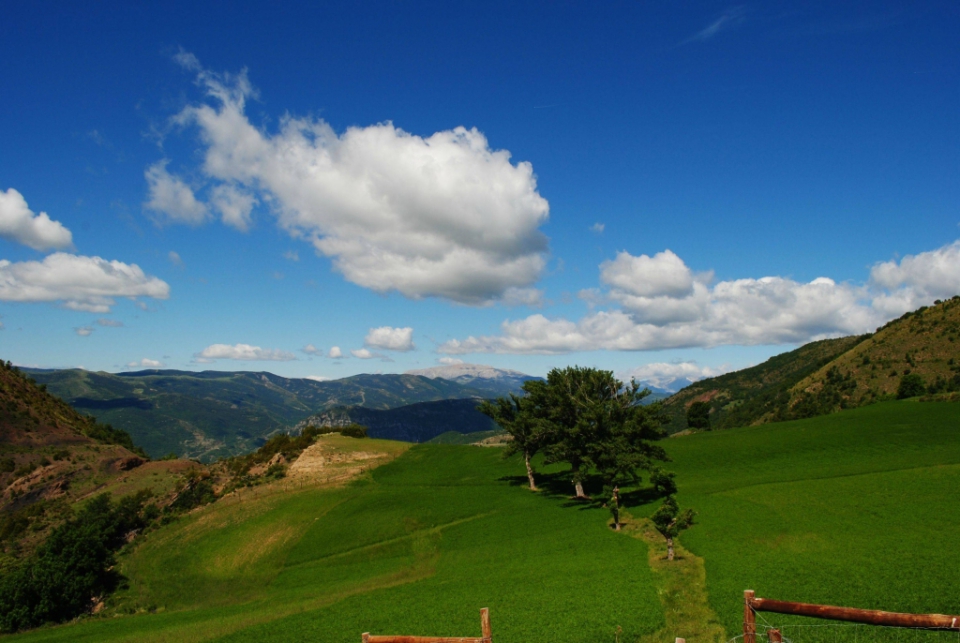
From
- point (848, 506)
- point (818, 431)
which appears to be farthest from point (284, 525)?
point (818, 431)

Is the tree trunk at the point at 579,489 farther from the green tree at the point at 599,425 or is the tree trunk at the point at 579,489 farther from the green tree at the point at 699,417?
the green tree at the point at 699,417

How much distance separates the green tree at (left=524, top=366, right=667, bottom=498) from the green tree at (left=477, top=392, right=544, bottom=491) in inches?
80.6

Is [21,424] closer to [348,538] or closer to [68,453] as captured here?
[68,453]

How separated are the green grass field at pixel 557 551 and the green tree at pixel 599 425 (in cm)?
571

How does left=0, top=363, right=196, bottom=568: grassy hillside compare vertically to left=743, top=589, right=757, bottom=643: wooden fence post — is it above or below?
below

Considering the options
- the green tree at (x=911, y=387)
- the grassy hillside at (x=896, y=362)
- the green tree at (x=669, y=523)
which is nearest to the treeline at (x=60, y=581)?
the green tree at (x=669, y=523)

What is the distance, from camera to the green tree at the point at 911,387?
102m

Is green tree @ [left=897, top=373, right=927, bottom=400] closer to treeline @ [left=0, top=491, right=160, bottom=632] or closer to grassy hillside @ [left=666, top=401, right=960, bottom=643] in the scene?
grassy hillside @ [left=666, top=401, right=960, bottom=643]

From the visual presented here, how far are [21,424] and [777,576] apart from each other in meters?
160

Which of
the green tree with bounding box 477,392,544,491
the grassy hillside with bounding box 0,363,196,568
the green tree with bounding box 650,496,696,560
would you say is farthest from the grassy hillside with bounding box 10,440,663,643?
the grassy hillside with bounding box 0,363,196,568

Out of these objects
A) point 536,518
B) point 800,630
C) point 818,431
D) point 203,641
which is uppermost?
point 818,431

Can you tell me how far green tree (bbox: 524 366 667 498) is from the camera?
57031 millimetres

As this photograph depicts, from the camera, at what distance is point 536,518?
188 feet

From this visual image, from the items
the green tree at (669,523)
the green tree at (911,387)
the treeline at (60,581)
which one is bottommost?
the treeline at (60,581)
